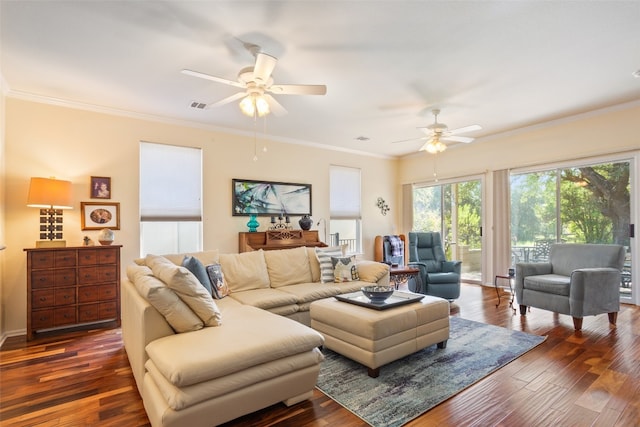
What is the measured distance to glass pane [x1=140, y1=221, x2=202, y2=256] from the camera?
15.4 feet

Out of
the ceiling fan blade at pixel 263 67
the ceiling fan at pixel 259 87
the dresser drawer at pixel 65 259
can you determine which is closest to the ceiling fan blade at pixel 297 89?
the ceiling fan at pixel 259 87

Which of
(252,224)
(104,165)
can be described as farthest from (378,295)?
(104,165)

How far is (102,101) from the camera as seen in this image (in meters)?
4.12

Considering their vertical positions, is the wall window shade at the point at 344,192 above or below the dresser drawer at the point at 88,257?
above

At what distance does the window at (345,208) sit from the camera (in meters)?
6.73

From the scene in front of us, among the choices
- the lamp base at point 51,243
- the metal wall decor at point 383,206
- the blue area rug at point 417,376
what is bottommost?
the blue area rug at point 417,376

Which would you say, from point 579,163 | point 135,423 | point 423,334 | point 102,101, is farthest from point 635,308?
point 102,101

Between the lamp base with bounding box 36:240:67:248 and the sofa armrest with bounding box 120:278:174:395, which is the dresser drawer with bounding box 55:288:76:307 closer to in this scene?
the lamp base with bounding box 36:240:67:248

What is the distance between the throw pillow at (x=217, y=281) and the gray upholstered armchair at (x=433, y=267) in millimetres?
2868

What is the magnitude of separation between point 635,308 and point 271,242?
17.0 feet

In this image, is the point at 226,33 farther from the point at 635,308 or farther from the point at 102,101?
the point at 635,308

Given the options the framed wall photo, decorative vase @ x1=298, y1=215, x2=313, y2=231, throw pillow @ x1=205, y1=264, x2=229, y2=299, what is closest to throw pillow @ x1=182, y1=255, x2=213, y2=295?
throw pillow @ x1=205, y1=264, x2=229, y2=299

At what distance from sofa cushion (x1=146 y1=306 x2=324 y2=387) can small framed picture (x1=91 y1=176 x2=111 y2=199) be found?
3.00 metres

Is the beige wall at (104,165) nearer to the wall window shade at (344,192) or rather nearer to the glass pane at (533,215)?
the wall window shade at (344,192)
